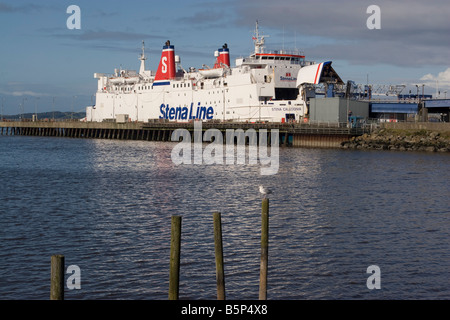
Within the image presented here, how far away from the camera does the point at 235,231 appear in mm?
19500

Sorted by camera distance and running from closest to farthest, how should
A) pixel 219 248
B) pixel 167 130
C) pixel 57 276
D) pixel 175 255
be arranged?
1. pixel 57 276
2. pixel 175 255
3. pixel 219 248
4. pixel 167 130

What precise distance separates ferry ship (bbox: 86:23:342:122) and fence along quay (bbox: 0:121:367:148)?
235 centimetres

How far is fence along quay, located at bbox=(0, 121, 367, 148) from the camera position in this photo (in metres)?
57.1

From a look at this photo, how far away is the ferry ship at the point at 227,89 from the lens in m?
62.8

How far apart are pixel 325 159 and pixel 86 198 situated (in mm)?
22845
